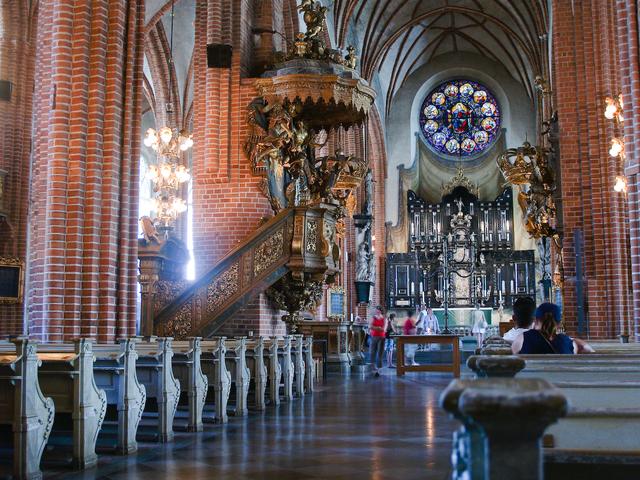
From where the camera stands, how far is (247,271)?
44.0 ft

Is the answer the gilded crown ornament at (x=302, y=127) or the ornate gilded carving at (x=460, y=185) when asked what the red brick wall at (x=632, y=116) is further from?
the ornate gilded carving at (x=460, y=185)

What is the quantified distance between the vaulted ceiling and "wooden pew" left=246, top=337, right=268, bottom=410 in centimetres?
1677

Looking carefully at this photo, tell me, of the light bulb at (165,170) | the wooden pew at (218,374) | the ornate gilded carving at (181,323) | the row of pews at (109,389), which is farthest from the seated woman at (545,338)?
the light bulb at (165,170)

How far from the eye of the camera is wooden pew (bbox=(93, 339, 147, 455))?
679 cm

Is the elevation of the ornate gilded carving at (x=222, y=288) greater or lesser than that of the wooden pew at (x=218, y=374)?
greater

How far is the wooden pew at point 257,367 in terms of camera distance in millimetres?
10234

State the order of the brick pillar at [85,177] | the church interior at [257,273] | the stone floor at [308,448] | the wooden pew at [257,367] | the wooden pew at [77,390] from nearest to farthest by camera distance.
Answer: the church interior at [257,273], the stone floor at [308,448], the wooden pew at [77,390], the brick pillar at [85,177], the wooden pew at [257,367]

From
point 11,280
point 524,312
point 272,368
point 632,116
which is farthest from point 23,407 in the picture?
point 11,280

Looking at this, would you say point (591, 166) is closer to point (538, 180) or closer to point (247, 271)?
point (538, 180)

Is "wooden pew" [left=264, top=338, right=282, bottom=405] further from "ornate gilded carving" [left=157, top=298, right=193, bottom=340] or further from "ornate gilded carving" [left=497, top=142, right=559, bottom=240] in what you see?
"ornate gilded carving" [left=497, top=142, right=559, bottom=240]

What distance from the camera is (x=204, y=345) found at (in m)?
10.2

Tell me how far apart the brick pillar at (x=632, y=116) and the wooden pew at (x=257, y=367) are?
15.4 ft

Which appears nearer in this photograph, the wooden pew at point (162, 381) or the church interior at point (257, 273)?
the church interior at point (257, 273)

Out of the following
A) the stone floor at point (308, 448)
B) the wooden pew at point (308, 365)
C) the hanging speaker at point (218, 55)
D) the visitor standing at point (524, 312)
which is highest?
the hanging speaker at point (218, 55)
